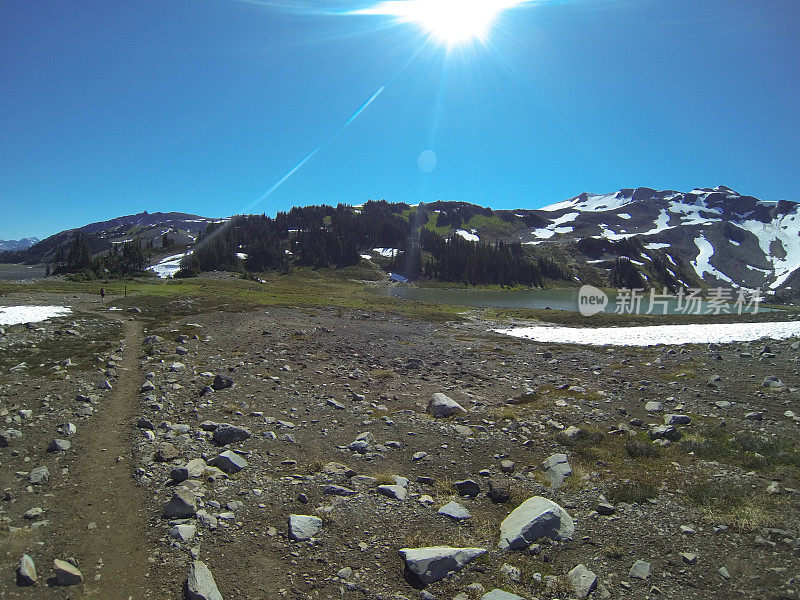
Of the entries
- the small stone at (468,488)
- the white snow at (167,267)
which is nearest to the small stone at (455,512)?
the small stone at (468,488)

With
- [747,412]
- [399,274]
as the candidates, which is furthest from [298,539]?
[399,274]

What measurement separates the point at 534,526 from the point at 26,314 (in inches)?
1414

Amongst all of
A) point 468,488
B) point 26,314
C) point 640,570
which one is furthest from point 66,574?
point 26,314

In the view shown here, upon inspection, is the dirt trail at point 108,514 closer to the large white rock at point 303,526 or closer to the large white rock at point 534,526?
the large white rock at point 303,526

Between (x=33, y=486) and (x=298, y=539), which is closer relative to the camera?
(x=298, y=539)

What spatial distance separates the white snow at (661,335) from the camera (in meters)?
34.0

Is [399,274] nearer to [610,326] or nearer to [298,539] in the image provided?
[610,326]

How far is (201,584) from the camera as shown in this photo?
17.7ft

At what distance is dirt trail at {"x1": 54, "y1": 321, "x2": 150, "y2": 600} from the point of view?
18.4 ft

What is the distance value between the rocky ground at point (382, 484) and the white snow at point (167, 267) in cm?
12431

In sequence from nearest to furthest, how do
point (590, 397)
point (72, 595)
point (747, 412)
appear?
point (72, 595) → point (747, 412) → point (590, 397)

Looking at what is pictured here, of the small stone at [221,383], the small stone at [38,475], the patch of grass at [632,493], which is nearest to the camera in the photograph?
the small stone at [38,475]

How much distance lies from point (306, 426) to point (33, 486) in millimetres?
6032

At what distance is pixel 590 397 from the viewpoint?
52.0 feet
